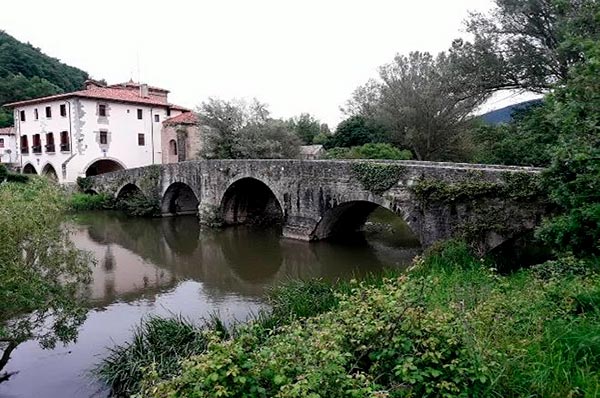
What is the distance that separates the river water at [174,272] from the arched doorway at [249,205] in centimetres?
108

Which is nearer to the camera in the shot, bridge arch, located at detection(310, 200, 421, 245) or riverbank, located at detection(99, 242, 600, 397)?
riverbank, located at detection(99, 242, 600, 397)

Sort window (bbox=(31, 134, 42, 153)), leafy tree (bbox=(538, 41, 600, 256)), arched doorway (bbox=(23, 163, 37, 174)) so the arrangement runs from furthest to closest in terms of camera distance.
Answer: arched doorway (bbox=(23, 163, 37, 174)), window (bbox=(31, 134, 42, 153)), leafy tree (bbox=(538, 41, 600, 256))

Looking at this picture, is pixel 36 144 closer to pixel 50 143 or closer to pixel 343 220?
pixel 50 143

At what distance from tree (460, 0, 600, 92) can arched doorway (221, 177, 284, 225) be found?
33.7ft

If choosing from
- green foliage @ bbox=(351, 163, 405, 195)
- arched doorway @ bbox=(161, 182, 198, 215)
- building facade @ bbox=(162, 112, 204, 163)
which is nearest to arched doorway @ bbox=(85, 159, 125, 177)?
building facade @ bbox=(162, 112, 204, 163)

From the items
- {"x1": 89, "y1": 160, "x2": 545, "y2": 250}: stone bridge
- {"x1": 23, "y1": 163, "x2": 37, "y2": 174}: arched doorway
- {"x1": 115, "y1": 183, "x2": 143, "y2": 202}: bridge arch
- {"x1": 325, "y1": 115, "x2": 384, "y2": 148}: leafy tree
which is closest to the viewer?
{"x1": 89, "y1": 160, "x2": 545, "y2": 250}: stone bridge

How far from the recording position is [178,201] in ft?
94.0

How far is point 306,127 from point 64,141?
23.7 metres

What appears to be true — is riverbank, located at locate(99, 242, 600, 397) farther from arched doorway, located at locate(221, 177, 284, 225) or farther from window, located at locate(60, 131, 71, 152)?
window, located at locate(60, 131, 71, 152)

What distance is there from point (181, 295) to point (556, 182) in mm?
9197

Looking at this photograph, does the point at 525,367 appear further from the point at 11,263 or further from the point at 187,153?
the point at 187,153

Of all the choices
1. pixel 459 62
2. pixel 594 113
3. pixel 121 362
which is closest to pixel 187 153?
pixel 459 62

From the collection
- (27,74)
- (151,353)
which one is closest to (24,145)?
(27,74)

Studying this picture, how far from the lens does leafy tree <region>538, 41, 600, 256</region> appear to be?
22.5 feet
